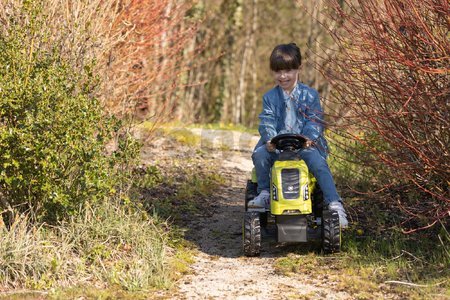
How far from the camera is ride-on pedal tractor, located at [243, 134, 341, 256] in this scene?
207 inches

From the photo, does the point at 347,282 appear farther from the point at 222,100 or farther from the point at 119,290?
the point at 222,100

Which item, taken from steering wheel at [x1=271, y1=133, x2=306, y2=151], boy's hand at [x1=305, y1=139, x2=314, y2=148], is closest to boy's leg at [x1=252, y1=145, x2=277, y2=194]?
steering wheel at [x1=271, y1=133, x2=306, y2=151]

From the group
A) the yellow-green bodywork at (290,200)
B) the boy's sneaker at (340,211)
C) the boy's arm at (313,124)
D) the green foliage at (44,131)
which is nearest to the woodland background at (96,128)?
the green foliage at (44,131)

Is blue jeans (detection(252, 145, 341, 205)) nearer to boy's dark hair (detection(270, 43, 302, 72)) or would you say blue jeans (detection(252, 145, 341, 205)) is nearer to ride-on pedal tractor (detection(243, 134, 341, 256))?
ride-on pedal tractor (detection(243, 134, 341, 256))

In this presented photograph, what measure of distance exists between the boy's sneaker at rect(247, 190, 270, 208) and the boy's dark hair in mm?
1019

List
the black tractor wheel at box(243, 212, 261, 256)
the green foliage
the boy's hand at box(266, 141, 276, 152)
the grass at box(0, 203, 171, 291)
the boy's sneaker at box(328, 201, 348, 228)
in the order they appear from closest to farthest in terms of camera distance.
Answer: the grass at box(0, 203, 171, 291) < the green foliage < the black tractor wheel at box(243, 212, 261, 256) < the boy's sneaker at box(328, 201, 348, 228) < the boy's hand at box(266, 141, 276, 152)

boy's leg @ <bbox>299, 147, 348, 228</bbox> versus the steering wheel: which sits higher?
the steering wheel

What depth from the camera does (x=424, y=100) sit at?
4.91 meters

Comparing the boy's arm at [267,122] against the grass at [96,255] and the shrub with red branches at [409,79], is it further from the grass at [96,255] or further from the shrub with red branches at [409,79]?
the grass at [96,255]

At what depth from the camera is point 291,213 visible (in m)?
5.20

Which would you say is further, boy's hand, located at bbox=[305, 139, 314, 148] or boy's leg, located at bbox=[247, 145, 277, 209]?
boy's leg, located at bbox=[247, 145, 277, 209]

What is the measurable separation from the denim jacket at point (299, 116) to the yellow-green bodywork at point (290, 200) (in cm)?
41

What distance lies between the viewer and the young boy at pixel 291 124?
218 inches

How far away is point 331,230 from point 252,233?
22.5 inches
